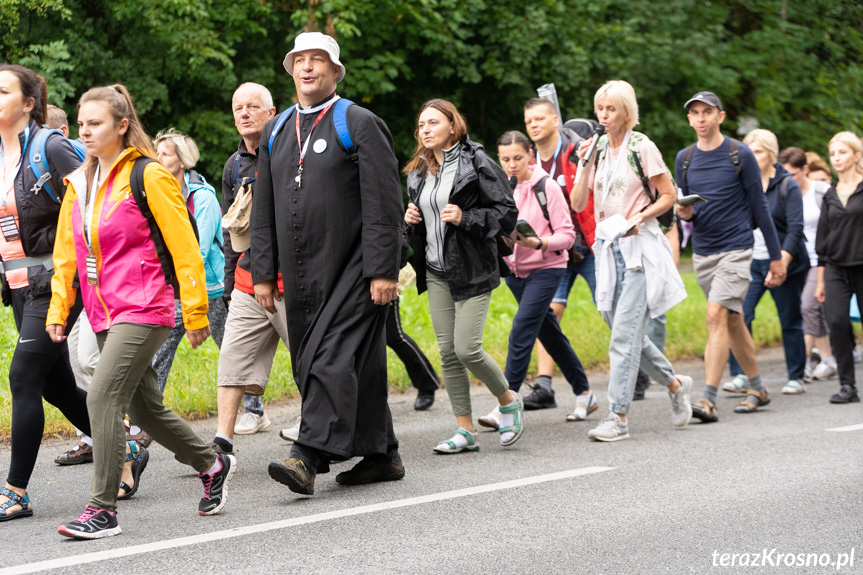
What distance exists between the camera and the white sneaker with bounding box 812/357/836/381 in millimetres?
10289

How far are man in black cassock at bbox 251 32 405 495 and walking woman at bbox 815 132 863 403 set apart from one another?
4.87 meters

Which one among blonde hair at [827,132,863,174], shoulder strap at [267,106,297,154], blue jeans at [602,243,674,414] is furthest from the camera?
blonde hair at [827,132,863,174]

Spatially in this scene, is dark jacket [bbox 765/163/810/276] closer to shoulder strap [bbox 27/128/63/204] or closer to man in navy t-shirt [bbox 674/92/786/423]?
man in navy t-shirt [bbox 674/92/786/423]

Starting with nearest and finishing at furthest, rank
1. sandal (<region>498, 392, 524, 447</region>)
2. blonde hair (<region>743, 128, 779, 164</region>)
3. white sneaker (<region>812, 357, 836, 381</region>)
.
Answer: sandal (<region>498, 392, 524, 447</region>) → blonde hair (<region>743, 128, 779, 164</region>) → white sneaker (<region>812, 357, 836, 381</region>)

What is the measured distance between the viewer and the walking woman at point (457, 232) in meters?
6.39

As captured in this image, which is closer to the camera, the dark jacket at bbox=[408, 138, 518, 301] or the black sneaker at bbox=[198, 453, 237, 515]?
the black sneaker at bbox=[198, 453, 237, 515]

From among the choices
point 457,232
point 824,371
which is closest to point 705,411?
point 457,232

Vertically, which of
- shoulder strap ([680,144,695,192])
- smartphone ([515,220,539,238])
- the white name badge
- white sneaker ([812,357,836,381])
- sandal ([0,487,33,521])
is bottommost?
white sneaker ([812,357,836,381])

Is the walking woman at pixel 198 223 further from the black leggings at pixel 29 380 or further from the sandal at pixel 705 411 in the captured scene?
Result: the sandal at pixel 705 411

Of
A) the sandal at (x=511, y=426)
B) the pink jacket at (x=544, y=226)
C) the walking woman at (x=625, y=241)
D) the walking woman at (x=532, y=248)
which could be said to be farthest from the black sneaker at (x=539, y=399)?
the sandal at (x=511, y=426)

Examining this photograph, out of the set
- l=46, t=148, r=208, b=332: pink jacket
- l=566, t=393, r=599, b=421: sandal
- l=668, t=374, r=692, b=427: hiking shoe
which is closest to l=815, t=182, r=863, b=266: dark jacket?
l=668, t=374, r=692, b=427: hiking shoe

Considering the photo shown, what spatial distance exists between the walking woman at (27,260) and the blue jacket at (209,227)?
5.50ft

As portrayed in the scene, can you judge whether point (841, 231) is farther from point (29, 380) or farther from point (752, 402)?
point (29, 380)

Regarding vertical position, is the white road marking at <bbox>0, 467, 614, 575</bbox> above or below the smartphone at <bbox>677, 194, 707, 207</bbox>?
below
